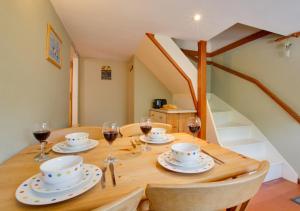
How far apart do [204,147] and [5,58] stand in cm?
131

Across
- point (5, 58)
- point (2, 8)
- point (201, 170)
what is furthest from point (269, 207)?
point (2, 8)

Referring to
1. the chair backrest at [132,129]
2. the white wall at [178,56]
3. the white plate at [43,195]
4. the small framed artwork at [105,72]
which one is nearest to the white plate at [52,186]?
the white plate at [43,195]

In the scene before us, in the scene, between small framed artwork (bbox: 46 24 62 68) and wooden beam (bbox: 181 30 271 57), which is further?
wooden beam (bbox: 181 30 271 57)

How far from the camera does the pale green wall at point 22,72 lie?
886 millimetres

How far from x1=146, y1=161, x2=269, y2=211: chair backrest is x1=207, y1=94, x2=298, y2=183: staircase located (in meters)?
1.84

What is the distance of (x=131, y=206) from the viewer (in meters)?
0.42

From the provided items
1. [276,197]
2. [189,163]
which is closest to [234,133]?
[276,197]

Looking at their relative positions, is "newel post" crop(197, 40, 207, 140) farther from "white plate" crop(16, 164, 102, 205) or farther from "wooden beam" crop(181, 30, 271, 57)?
"white plate" crop(16, 164, 102, 205)

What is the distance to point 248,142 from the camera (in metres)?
2.31

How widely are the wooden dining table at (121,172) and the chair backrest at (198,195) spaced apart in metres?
0.14

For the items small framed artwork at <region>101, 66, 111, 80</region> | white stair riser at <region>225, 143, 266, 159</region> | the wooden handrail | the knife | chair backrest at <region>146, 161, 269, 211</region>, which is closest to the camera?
chair backrest at <region>146, 161, 269, 211</region>

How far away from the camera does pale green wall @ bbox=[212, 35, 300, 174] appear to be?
2.04 metres

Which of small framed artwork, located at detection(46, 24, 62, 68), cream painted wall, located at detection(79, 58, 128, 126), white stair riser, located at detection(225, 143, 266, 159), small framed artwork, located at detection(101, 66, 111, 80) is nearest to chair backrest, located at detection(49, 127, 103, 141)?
small framed artwork, located at detection(46, 24, 62, 68)

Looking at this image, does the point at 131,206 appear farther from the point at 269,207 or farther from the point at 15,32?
the point at 269,207
